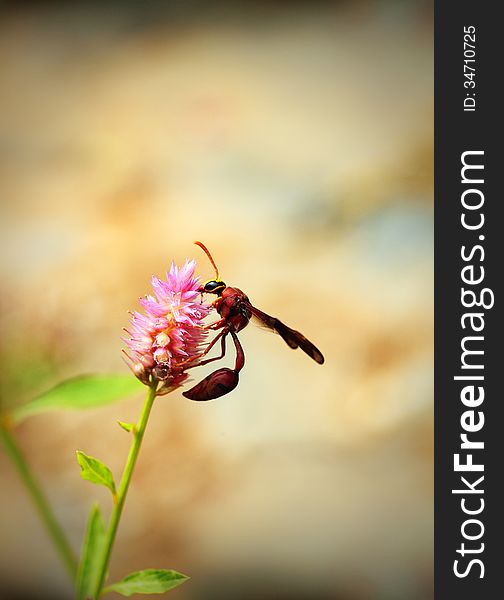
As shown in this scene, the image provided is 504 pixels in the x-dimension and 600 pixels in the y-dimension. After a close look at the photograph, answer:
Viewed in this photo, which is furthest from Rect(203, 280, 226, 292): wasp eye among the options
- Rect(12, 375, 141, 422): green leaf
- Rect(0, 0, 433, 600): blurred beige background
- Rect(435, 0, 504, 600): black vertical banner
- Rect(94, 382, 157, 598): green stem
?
Rect(0, 0, 433, 600): blurred beige background

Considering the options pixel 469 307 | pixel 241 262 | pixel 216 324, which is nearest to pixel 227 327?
pixel 216 324

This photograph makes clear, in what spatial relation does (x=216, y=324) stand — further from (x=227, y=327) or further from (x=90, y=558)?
(x=90, y=558)

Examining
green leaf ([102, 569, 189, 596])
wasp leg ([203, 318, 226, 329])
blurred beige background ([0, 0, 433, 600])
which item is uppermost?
blurred beige background ([0, 0, 433, 600])

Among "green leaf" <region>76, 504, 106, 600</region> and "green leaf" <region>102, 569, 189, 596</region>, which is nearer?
"green leaf" <region>102, 569, 189, 596</region>

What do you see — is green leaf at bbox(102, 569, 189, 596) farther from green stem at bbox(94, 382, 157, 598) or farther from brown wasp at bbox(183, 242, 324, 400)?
brown wasp at bbox(183, 242, 324, 400)

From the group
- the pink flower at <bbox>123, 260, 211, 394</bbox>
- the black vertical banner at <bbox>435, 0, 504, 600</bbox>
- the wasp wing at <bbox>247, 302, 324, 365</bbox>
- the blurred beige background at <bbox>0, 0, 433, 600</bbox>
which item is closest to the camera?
the pink flower at <bbox>123, 260, 211, 394</bbox>

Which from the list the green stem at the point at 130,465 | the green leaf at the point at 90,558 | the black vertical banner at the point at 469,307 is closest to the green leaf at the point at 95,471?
the green stem at the point at 130,465

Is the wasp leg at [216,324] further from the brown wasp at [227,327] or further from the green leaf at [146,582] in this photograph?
the green leaf at [146,582]

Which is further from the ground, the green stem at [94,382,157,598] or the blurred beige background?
the blurred beige background
